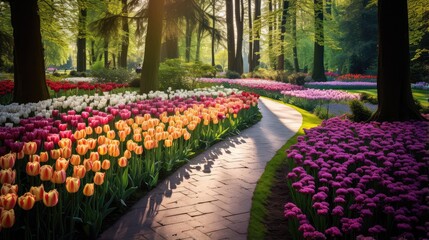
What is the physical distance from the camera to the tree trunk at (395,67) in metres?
8.70

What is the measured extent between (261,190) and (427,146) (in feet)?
9.71

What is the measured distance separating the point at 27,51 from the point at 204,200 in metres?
7.90

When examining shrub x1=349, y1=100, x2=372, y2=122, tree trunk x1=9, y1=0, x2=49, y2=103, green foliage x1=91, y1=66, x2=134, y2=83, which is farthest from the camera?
green foliage x1=91, y1=66, x2=134, y2=83

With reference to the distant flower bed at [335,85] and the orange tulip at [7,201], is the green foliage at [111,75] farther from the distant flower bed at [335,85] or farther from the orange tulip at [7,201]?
the orange tulip at [7,201]

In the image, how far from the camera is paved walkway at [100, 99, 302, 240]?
383cm

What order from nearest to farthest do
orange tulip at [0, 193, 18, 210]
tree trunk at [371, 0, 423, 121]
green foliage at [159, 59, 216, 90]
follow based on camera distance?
orange tulip at [0, 193, 18, 210]
tree trunk at [371, 0, 423, 121]
green foliage at [159, 59, 216, 90]

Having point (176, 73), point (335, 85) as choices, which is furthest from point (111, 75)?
point (335, 85)

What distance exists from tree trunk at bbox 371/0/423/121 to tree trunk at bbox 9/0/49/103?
8828 mm

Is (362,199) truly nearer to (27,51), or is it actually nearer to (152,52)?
(27,51)

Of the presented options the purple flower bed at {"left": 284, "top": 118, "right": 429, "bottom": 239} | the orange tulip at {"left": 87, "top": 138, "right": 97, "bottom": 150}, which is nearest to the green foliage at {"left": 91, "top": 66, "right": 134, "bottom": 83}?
the purple flower bed at {"left": 284, "top": 118, "right": 429, "bottom": 239}

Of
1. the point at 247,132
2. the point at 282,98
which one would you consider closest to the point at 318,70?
the point at 282,98

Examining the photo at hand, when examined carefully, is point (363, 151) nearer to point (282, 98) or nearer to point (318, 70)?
point (282, 98)

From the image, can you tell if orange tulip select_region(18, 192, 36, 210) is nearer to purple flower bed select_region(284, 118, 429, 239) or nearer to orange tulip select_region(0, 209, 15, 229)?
orange tulip select_region(0, 209, 15, 229)

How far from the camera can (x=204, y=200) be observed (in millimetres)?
4727
